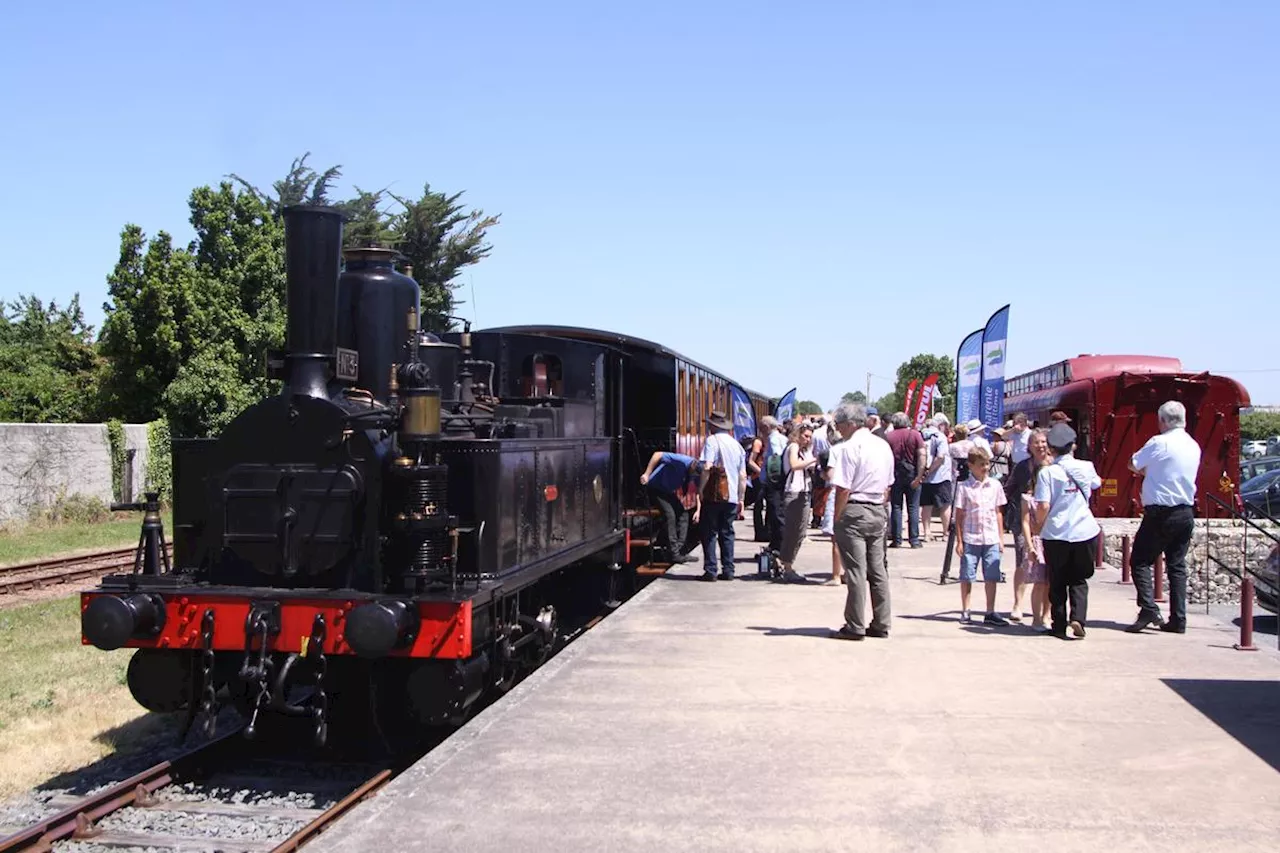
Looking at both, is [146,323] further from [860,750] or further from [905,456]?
[860,750]

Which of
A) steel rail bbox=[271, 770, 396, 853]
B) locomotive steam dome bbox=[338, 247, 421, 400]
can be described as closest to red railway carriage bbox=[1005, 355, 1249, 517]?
locomotive steam dome bbox=[338, 247, 421, 400]

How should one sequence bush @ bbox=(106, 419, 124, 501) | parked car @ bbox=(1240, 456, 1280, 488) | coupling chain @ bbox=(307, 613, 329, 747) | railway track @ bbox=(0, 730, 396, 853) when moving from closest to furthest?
railway track @ bbox=(0, 730, 396, 853), coupling chain @ bbox=(307, 613, 329, 747), bush @ bbox=(106, 419, 124, 501), parked car @ bbox=(1240, 456, 1280, 488)

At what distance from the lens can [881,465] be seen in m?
8.13

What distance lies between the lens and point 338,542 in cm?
650

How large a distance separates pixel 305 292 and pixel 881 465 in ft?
13.4

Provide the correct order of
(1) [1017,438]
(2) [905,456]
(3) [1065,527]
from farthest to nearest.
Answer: (1) [1017,438], (2) [905,456], (3) [1065,527]

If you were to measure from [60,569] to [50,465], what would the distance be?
708 centimetres

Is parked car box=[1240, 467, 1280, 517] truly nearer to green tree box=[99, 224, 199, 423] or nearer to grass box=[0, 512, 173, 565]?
grass box=[0, 512, 173, 565]

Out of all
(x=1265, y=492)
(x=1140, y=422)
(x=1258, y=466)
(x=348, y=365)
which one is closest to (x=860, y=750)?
(x=348, y=365)

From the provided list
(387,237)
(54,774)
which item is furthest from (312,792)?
(387,237)

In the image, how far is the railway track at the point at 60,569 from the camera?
13820mm

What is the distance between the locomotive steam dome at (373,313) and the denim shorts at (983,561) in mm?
4646

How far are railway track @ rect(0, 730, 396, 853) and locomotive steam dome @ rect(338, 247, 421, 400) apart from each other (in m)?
2.35

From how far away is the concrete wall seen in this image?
798 inches
